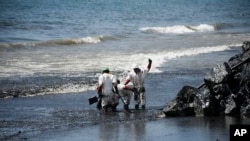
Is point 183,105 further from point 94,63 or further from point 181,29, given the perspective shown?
A: point 181,29

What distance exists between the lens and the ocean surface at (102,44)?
25622 mm

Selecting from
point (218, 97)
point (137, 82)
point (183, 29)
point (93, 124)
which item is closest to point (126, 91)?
point (137, 82)

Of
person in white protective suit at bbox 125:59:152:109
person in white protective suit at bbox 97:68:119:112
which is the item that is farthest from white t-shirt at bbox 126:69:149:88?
person in white protective suit at bbox 97:68:119:112

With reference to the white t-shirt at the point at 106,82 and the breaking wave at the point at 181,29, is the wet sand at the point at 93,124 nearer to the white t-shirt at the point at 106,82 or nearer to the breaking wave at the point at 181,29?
the white t-shirt at the point at 106,82

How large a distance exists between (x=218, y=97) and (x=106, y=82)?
10.4 ft

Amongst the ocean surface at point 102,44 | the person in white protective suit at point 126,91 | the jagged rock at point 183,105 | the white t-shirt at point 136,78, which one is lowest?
the jagged rock at point 183,105

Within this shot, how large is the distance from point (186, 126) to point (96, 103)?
14.6ft

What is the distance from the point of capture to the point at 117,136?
50.6 feet

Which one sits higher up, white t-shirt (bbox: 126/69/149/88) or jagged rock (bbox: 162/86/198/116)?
white t-shirt (bbox: 126/69/149/88)

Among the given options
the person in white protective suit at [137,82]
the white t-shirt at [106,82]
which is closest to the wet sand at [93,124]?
the person in white protective suit at [137,82]

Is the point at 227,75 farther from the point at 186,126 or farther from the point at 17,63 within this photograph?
the point at 17,63

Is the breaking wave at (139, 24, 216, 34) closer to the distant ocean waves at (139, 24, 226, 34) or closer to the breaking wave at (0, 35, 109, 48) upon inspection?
the distant ocean waves at (139, 24, 226, 34)

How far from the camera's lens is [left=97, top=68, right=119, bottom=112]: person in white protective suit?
19188 millimetres

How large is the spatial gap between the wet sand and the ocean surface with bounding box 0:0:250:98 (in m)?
2.88
